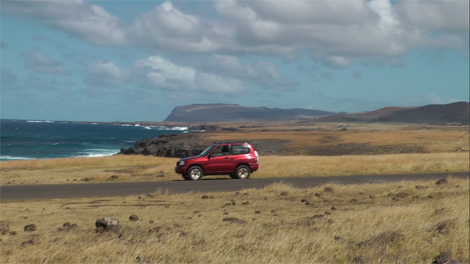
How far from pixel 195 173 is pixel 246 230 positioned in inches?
577

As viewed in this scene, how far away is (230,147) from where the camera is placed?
2564 cm

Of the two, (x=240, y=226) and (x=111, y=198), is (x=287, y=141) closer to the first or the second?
(x=111, y=198)

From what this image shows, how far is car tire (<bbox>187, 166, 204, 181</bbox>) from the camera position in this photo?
25.6 m

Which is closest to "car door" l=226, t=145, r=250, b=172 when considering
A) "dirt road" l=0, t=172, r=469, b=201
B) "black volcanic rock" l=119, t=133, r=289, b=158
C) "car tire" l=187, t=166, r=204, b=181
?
"dirt road" l=0, t=172, r=469, b=201

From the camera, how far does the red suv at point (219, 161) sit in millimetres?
25641

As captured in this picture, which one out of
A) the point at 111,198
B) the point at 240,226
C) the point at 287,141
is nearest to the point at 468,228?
the point at 240,226

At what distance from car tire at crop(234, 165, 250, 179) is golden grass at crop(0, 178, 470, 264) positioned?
7317 mm

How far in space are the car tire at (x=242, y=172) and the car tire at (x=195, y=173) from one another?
5.89ft

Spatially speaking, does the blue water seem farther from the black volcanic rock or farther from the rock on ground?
the black volcanic rock

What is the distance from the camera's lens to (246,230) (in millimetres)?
11312

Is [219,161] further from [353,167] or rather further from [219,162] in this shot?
[353,167]

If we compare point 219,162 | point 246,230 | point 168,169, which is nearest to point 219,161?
point 219,162

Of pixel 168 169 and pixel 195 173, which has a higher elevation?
pixel 195 173

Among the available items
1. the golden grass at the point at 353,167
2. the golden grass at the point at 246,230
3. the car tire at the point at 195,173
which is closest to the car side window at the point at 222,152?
the car tire at the point at 195,173
